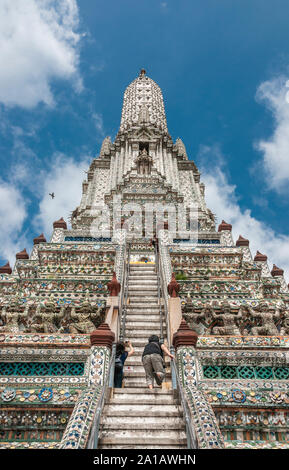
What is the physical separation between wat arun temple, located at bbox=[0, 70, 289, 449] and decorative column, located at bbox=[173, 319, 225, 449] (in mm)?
20

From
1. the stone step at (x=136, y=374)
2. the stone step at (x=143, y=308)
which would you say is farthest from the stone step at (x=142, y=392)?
the stone step at (x=143, y=308)

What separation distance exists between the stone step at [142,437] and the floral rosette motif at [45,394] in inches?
48.9

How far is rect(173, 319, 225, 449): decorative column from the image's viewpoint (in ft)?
15.2

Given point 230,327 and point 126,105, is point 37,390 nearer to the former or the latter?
point 230,327

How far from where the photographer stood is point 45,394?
256 inches

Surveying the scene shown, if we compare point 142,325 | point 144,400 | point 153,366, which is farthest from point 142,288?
point 144,400

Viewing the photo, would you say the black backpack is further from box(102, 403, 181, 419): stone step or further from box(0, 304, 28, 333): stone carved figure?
box(0, 304, 28, 333): stone carved figure

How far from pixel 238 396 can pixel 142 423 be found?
5.92 feet

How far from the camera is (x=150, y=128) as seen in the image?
3062 cm

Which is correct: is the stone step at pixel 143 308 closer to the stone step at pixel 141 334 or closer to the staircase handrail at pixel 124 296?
the staircase handrail at pixel 124 296

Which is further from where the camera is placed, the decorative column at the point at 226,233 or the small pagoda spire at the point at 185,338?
the decorative column at the point at 226,233

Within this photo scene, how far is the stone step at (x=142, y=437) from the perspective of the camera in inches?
219

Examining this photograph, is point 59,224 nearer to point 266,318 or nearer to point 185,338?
point 266,318
